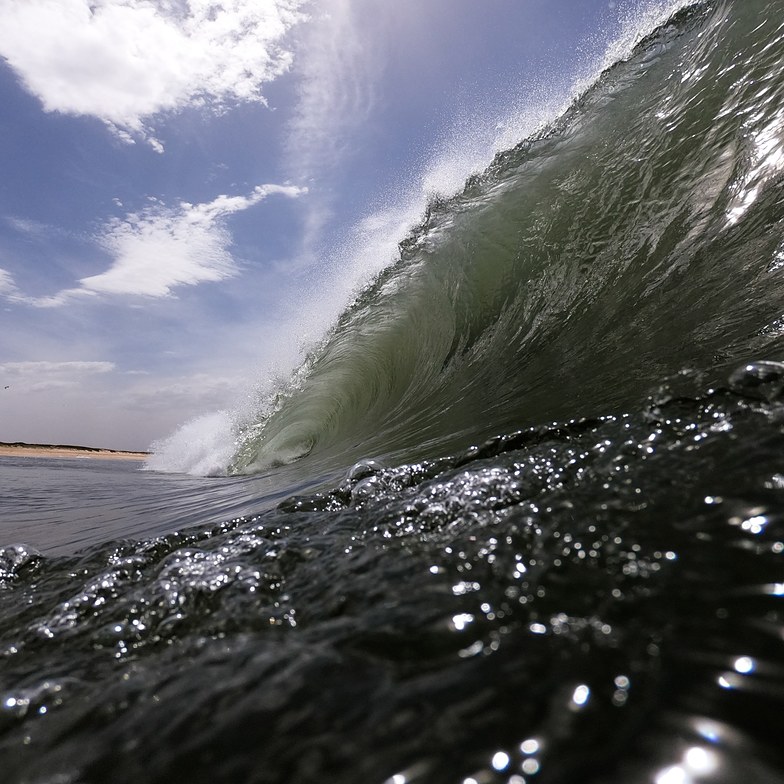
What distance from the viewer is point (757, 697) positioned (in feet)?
2.20

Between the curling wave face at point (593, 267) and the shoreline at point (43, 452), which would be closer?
the curling wave face at point (593, 267)

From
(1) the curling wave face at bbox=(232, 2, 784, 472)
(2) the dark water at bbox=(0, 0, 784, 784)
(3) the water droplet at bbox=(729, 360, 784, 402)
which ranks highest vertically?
(1) the curling wave face at bbox=(232, 2, 784, 472)

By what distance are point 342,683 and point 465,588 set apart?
1.15 ft

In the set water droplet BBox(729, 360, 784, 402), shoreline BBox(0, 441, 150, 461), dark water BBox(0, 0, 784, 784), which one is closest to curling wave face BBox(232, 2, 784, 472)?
dark water BBox(0, 0, 784, 784)

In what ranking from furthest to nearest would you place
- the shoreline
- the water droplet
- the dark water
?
the shoreline, the water droplet, the dark water

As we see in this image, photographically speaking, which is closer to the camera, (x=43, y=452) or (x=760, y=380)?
(x=760, y=380)

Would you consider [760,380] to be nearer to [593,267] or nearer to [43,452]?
[593,267]

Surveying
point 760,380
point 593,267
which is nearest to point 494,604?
point 760,380

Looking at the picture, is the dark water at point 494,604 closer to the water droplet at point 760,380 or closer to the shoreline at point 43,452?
the water droplet at point 760,380

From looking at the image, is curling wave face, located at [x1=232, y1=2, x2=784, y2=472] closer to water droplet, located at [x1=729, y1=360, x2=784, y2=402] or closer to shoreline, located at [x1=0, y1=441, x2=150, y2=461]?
water droplet, located at [x1=729, y1=360, x2=784, y2=402]

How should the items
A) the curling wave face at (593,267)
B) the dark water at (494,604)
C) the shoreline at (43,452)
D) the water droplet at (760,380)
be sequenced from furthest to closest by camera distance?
the shoreline at (43,452) → the curling wave face at (593,267) → the water droplet at (760,380) → the dark water at (494,604)

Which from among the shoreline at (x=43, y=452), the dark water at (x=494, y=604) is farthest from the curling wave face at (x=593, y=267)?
the shoreline at (x=43, y=452)

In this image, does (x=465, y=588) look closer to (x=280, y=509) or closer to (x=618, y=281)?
(x=280, y=509)

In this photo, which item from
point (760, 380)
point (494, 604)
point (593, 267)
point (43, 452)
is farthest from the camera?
point (43, 452)
